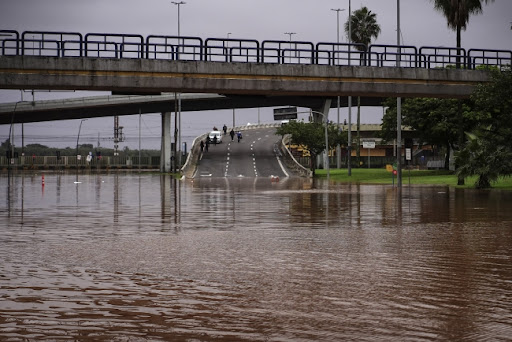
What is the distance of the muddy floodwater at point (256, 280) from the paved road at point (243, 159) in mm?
58807

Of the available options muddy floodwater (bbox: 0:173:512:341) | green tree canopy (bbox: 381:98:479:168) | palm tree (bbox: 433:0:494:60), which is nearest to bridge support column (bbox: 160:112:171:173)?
green tree canopy (bbox: 381:98:479:168)

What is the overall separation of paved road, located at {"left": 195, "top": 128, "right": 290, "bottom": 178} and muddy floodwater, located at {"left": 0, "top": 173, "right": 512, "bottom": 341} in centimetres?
5881

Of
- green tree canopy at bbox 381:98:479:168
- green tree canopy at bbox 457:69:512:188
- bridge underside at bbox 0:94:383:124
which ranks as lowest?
green tree canopy at bbox 457:69:512:188

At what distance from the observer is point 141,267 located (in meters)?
12.2

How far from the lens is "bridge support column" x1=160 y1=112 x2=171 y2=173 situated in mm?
106950

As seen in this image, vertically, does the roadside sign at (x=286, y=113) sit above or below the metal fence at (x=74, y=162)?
above

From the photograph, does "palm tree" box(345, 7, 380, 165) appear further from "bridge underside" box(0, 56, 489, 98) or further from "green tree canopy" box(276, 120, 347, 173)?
"bridge underside" box(0, 56, 489, 98)

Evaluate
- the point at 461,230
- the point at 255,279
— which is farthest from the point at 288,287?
the point at 461,230

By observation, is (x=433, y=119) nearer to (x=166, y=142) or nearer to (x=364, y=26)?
(x=364, y=26)

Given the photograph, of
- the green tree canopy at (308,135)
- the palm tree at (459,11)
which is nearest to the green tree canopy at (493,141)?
the palm tree at (459,11)

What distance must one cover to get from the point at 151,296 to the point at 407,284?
3256mm

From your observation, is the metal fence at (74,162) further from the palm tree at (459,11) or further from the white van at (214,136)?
the palm tree at (459,11)

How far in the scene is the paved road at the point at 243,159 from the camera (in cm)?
8088

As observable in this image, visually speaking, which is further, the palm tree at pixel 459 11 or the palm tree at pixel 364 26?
the palm tree at pixel 364 26
